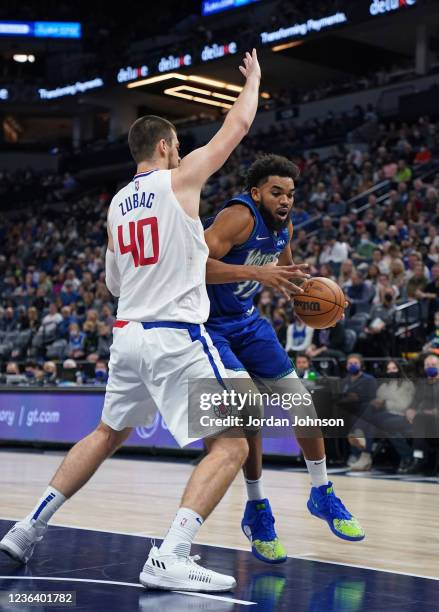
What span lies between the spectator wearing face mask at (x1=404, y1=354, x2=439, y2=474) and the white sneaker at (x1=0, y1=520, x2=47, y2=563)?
6290 mm

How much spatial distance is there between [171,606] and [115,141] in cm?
3140

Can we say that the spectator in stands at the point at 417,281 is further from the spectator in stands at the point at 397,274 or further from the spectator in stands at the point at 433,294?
the spectator in stands at the point at 397,274

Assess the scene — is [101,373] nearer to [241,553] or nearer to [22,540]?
[241,553]

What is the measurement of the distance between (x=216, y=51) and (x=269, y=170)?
24.2 m

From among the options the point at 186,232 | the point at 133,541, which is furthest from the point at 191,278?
the point at 133,541

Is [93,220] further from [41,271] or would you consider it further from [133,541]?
[133,541]

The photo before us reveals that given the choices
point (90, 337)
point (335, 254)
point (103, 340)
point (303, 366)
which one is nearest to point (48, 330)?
point (90, 337)

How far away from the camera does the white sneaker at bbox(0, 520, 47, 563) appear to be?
438 cm

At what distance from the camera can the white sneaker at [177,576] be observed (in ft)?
12.7

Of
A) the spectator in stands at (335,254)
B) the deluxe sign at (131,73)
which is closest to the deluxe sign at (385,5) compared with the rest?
the spectator in stands at (335,254)

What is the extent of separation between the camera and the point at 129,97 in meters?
34.5

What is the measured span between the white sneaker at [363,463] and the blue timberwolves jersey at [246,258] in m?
5.89

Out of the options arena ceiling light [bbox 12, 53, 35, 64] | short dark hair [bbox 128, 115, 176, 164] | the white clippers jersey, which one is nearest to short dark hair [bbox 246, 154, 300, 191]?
short dark hair [bbox 128, 115, 176, 164]

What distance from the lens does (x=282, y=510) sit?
7.07 meters
